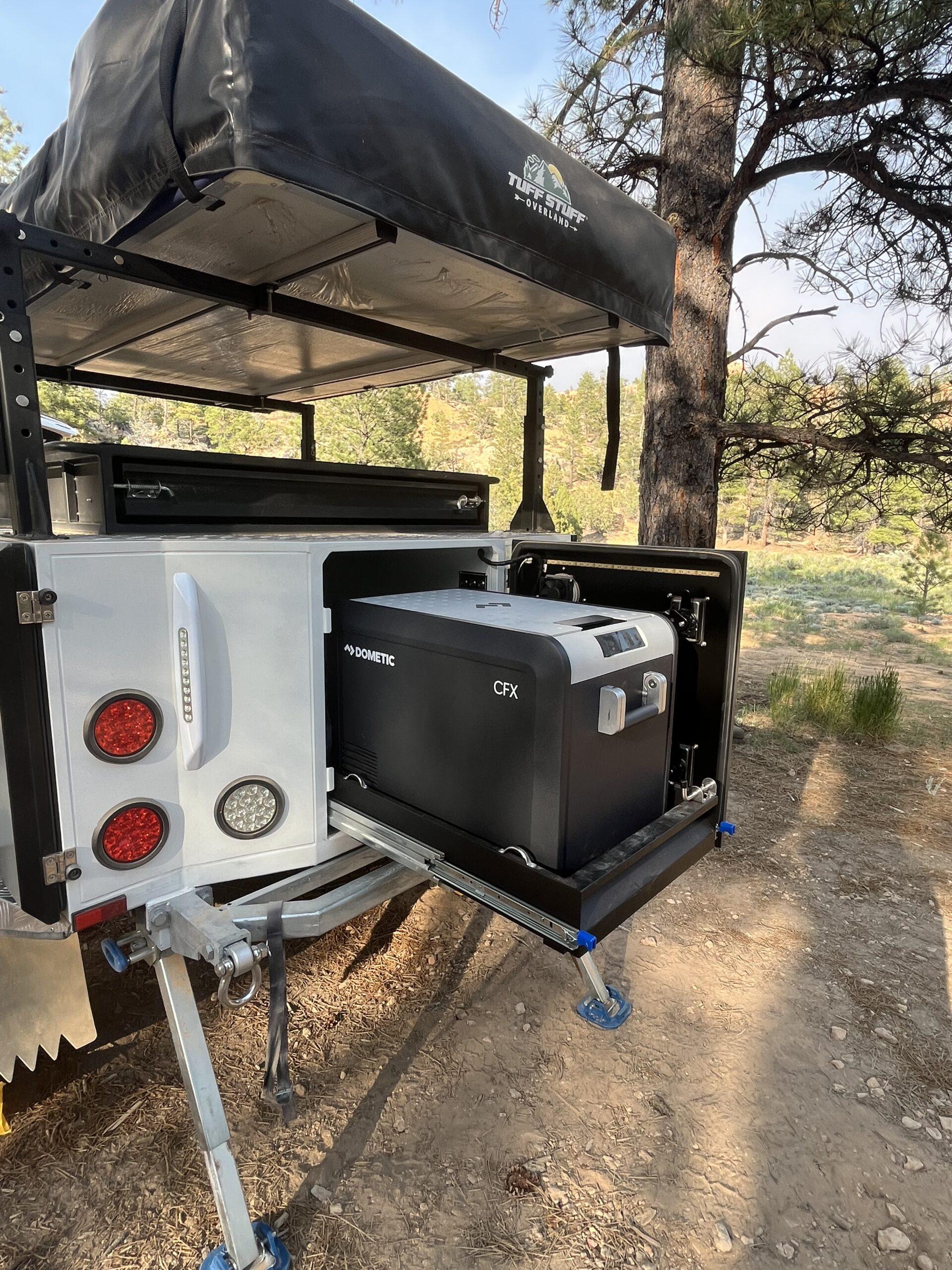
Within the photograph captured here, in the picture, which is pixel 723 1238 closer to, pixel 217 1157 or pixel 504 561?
pixel 217 1157

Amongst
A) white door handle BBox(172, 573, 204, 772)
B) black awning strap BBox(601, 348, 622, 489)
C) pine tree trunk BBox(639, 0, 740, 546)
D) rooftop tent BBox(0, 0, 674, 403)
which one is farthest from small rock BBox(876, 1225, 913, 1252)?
pine tree trunk BBox(639, 0, 740, 546)

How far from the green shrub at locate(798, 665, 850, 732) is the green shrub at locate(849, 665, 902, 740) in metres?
0.08

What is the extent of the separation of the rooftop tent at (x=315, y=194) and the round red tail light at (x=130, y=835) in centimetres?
149

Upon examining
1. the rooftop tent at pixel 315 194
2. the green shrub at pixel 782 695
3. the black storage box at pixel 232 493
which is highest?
the rooftop tent at pixel 315 194

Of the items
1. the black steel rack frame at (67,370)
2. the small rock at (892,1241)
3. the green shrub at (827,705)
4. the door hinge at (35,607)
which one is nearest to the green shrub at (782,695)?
the green shrub at (827,705)

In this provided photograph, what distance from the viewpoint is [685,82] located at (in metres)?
5.11

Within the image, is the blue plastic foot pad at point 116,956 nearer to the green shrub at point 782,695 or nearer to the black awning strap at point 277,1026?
the black awning strap at point 277,1026

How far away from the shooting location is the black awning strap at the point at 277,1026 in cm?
171

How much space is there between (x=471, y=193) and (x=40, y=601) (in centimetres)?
148

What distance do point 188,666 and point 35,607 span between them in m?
0.37

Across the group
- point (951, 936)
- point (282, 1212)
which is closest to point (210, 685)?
point (282, 1212)

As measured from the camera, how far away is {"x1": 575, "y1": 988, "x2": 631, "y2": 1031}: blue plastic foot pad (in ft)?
8.66

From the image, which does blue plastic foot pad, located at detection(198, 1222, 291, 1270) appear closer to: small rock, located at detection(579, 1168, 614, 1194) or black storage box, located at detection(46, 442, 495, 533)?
small rock, located at detection(579, 1168, 614, 1194)

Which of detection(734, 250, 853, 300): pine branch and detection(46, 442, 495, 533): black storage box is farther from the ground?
detection(734, 250, 853, 300): pine branch
